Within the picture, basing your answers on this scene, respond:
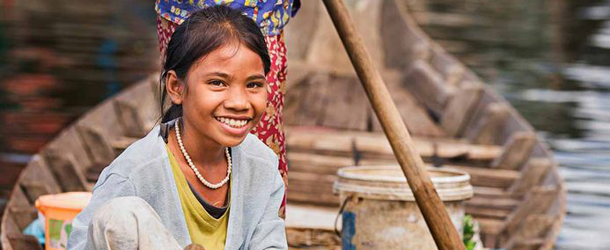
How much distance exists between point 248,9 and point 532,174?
2368 mm

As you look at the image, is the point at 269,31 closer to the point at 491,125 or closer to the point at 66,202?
the point at 66,202

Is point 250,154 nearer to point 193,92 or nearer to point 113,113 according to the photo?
point 193,92

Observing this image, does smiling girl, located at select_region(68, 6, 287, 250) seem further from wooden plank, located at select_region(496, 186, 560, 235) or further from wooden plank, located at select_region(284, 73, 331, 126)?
wooden plank, located at select_region(284, 73, 331, 126)

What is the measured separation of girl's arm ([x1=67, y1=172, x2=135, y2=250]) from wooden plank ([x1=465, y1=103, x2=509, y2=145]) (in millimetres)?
3719

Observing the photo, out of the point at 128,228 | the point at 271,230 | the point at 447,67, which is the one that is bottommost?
the point at 128,228

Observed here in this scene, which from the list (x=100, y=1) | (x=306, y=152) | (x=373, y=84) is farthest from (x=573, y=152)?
(x=100, y=1)

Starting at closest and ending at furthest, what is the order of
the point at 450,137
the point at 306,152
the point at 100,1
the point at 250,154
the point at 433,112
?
the point at 250,154
the point at 306,152
the point at 450,137
the point at 433,112
the point at 100,1

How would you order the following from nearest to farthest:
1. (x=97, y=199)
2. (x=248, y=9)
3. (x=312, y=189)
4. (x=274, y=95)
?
(x=97, y=199) < (x=248, y=9) < (x=274, y=95) < (x=312, y=189)

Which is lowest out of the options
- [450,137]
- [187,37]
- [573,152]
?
[187,37]

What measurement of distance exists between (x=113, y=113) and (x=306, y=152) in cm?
91

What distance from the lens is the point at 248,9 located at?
2.80 metres

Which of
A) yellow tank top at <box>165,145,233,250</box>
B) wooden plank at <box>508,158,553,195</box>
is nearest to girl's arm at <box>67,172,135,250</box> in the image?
yellow tank top at <box>165,145,233,250</box>

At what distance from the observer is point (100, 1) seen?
74.9ft

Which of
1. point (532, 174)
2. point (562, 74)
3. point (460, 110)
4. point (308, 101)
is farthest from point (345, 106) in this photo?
point (562, 74)
